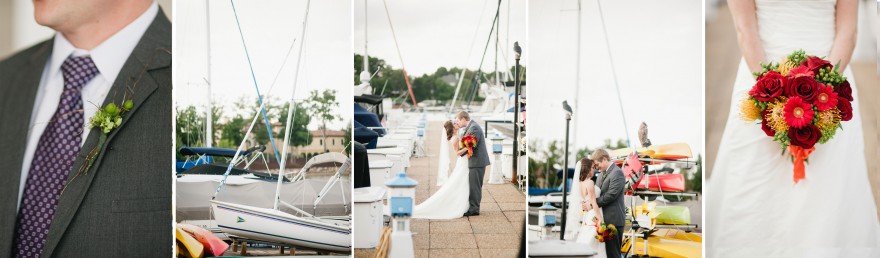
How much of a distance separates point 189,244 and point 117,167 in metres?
0.65

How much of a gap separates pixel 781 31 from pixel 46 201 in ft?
15.3

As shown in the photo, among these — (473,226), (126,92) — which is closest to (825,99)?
(473,226)

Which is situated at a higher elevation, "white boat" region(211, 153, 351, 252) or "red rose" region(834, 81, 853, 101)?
"red rose" region(834, 81, 853, 101)

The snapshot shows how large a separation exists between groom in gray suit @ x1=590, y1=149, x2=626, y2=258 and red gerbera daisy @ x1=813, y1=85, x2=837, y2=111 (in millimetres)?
1244

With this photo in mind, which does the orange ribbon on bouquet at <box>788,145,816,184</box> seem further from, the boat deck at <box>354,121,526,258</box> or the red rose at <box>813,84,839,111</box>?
the boat deck at <box>354,121,526,258</box>

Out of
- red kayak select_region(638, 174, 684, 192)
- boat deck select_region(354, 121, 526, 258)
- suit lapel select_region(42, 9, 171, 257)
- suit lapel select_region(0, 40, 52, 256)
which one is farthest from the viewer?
red kayak select_region(638, 174, 684, 192)

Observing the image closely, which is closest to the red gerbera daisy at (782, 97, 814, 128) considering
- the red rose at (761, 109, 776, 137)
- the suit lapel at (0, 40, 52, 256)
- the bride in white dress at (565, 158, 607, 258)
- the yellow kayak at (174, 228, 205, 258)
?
the red rose at (761, 109, 776, 137)

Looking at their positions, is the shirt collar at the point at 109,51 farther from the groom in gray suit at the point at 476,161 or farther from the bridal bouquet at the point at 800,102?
the bridal bouquet at the point at 800,102

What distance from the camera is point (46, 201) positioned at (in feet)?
15.5

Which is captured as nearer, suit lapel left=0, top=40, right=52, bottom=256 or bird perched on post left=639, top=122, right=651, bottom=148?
suit lapel left=0, top=40, right=52, bottom=256

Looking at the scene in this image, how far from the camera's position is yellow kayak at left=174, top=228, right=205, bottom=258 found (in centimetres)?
489

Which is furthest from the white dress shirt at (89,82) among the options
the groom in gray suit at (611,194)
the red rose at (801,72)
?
the red rose at (801,72)

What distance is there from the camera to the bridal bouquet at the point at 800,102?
15.4 ft

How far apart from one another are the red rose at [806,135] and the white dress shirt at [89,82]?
4073 millimetres
